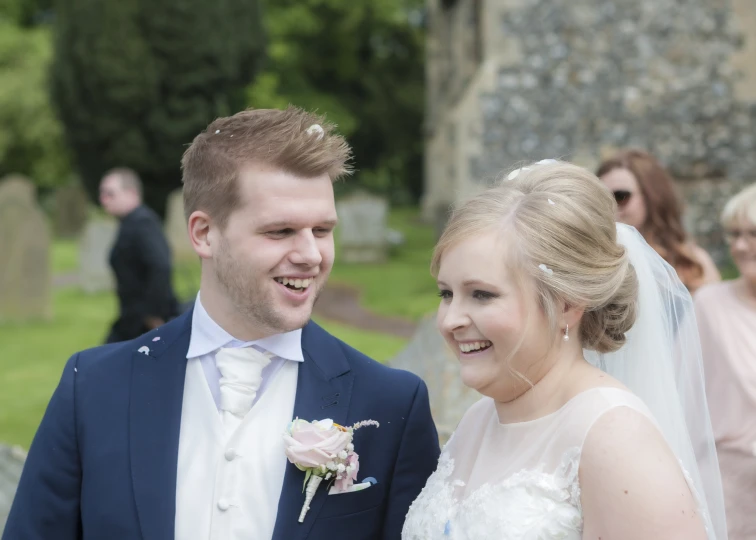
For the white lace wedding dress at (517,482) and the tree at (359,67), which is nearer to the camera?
the white lace wedding dress at (517,482)

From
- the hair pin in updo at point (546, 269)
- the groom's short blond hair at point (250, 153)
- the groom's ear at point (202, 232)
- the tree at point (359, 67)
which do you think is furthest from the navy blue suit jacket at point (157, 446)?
the tree at point (359, 67)

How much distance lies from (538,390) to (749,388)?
1.98 metres

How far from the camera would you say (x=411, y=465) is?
263cm

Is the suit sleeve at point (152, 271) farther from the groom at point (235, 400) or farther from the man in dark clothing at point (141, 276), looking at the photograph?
the groom at point (235, 400)

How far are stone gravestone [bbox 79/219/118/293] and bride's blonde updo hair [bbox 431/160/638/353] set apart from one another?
15214 mm

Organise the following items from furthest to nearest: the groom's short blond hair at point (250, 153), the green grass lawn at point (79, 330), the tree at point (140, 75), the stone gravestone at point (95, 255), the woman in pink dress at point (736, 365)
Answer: the tree at point (140, 75) → the stone gravestone at point (95, 255) → the green grass lawn at point (79, 330) → the woman in pink dress at point (736, 365) → the groom's short blond hair at point (250, 153)

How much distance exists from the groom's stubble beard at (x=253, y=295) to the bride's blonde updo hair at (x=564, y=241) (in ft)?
1.40

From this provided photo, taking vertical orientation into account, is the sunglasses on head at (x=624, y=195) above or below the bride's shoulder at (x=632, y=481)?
above

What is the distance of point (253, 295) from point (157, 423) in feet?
1.34

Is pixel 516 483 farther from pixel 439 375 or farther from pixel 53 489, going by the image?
pixel 439 375

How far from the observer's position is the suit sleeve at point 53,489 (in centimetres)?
244

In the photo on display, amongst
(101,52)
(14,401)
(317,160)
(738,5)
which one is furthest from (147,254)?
(101,52)

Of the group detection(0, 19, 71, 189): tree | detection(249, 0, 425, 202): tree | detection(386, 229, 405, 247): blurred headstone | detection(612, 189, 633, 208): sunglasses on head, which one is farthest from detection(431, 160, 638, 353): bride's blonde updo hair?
detection(249, 0, 425, 202): tree

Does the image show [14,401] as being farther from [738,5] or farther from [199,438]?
[738,5]
